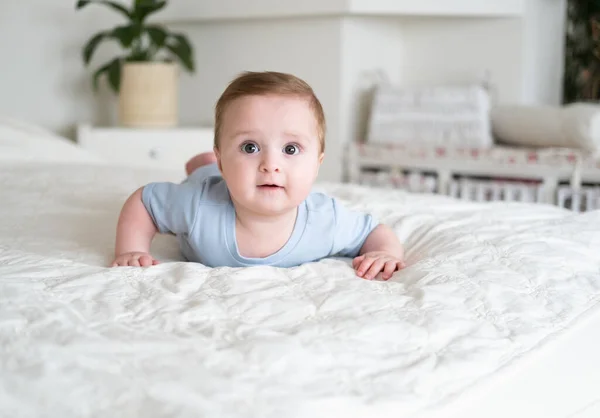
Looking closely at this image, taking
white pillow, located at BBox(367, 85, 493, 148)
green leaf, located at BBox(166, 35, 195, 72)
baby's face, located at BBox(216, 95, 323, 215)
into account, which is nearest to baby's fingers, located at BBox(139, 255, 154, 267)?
baby's face, located at BBox(216, 95, 323, 215)

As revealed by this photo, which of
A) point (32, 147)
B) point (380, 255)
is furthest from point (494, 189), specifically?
point (380, 255)

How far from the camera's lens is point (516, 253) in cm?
125

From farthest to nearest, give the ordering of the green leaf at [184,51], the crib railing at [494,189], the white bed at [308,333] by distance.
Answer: the green leaf at [184,51], the crib railing at [494,189], the white bed at [308,333]

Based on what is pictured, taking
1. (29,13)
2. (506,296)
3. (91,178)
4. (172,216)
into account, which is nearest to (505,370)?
(506,296)

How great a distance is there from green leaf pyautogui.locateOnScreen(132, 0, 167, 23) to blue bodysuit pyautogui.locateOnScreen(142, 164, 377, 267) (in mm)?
2067

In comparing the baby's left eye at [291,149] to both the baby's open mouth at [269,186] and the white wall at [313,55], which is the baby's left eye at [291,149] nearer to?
the baby's open mouth at [269,186]

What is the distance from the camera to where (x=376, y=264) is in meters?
1.21

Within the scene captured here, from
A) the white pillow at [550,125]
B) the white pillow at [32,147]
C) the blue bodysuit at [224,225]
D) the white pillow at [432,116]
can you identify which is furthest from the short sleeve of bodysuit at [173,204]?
the white pillow at [432,116]

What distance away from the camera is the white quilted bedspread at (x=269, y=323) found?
30.3 inches

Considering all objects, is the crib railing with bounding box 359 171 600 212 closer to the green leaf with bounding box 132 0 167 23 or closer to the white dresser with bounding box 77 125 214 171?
the white dresser with bounding box 77 125 214 171

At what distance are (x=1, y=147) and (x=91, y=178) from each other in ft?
1.39

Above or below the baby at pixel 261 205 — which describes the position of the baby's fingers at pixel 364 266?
below

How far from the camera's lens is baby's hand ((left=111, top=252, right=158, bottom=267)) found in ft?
3.85

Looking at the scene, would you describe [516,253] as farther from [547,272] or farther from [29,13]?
[29,13]
